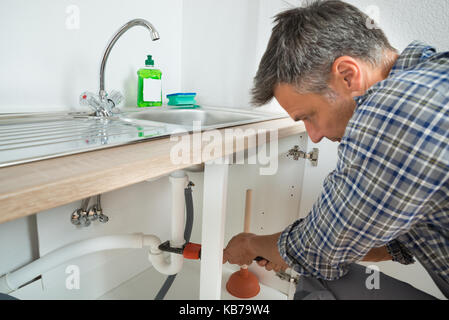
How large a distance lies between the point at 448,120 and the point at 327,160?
0.88 m

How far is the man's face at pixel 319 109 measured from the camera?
714mm

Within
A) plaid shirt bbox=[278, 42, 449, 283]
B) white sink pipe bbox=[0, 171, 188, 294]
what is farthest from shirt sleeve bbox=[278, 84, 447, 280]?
white sink pipe bbox=[0, 171, 188, 294]

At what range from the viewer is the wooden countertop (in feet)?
1.06

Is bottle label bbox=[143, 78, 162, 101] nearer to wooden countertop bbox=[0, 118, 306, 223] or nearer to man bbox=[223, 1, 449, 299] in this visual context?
man bbox=[223, 1, 449, 299]

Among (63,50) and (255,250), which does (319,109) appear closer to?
(255,250)

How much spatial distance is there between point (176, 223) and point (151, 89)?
643 mm

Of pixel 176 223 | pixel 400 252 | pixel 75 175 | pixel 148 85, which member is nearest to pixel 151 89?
pixel 148 85

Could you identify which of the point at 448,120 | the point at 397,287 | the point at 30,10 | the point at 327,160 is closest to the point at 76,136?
the point at 30,10

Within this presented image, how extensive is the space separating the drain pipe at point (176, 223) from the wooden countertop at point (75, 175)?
260 millimetres

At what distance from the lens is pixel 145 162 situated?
0.47 m

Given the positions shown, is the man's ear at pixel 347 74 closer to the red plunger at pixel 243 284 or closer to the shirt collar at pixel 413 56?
the shirt collar at pixel 413 56

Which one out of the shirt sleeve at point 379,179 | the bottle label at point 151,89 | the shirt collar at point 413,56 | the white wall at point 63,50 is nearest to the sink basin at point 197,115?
the bottle label at point 151,89

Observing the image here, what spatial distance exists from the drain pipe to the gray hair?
1.28 feet

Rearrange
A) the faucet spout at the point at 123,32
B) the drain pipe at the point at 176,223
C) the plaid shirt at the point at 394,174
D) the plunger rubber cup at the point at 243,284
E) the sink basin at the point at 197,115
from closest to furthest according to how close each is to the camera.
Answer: the plaid shirt at the point at 394,174 < the drain pipe at the point at 176,223 < the faucet spout at the point at 123,32 < the sink basin at the point at 197,115 < the plunger rubber cup at the point at 243,284
